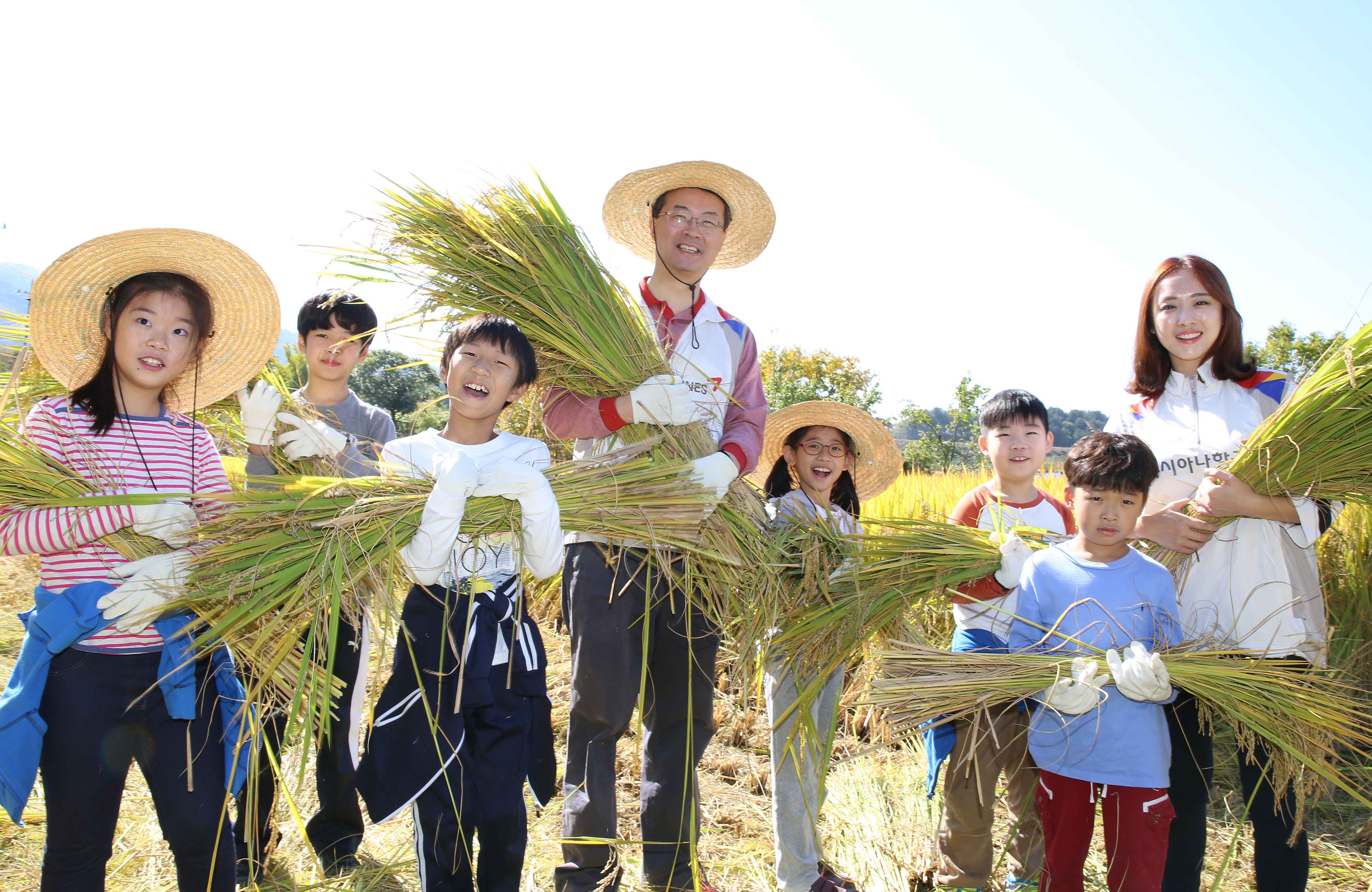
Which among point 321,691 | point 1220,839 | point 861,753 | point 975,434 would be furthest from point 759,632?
point 975,434

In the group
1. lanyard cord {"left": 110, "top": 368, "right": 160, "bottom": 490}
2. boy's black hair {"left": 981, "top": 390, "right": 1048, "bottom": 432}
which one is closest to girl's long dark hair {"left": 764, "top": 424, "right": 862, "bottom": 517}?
boy's black hair {"left": 981, "top": 390, "right": 1048, "bottom": 432}

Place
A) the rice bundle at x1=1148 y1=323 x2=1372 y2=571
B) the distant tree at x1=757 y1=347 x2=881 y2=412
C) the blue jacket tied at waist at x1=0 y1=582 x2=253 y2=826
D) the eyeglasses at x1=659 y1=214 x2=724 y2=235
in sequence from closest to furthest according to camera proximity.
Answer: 1. the blue jacket tied at waist at x1=0 y1=582 x2=253 y2=826
2. the rice bundle at x1=1148 y1=323 x2=1372 y2=571
3. the eyeglasses at x1=659 y1=214 x2=724 y2=235
4. the distant tree at x1=757 y1=347 x2=881 y2=412

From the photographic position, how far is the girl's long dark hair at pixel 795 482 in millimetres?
2830

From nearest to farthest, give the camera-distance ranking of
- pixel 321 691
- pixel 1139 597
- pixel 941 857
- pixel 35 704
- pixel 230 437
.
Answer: pixel 35 704 < pixel 321 691 < pixel 1139 597 < pixel 941 857 < pixel 230 437

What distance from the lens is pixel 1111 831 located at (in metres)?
1.96

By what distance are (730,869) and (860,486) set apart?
1394mm

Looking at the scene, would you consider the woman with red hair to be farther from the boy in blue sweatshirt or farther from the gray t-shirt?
the gray t-shirt

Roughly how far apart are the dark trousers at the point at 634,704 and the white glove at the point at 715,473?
264 mm

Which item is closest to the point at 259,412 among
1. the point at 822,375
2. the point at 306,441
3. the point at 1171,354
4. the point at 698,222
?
the point at 306,441

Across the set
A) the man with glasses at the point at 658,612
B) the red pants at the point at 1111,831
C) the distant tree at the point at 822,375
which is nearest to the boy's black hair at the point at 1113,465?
the red pants at the point at 1111,831

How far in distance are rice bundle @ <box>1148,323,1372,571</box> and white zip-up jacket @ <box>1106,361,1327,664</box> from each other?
0.07 meters

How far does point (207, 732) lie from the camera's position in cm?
181

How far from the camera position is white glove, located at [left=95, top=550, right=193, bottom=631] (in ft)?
5.61

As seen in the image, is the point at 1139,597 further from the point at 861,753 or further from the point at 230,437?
the point at 230,437
